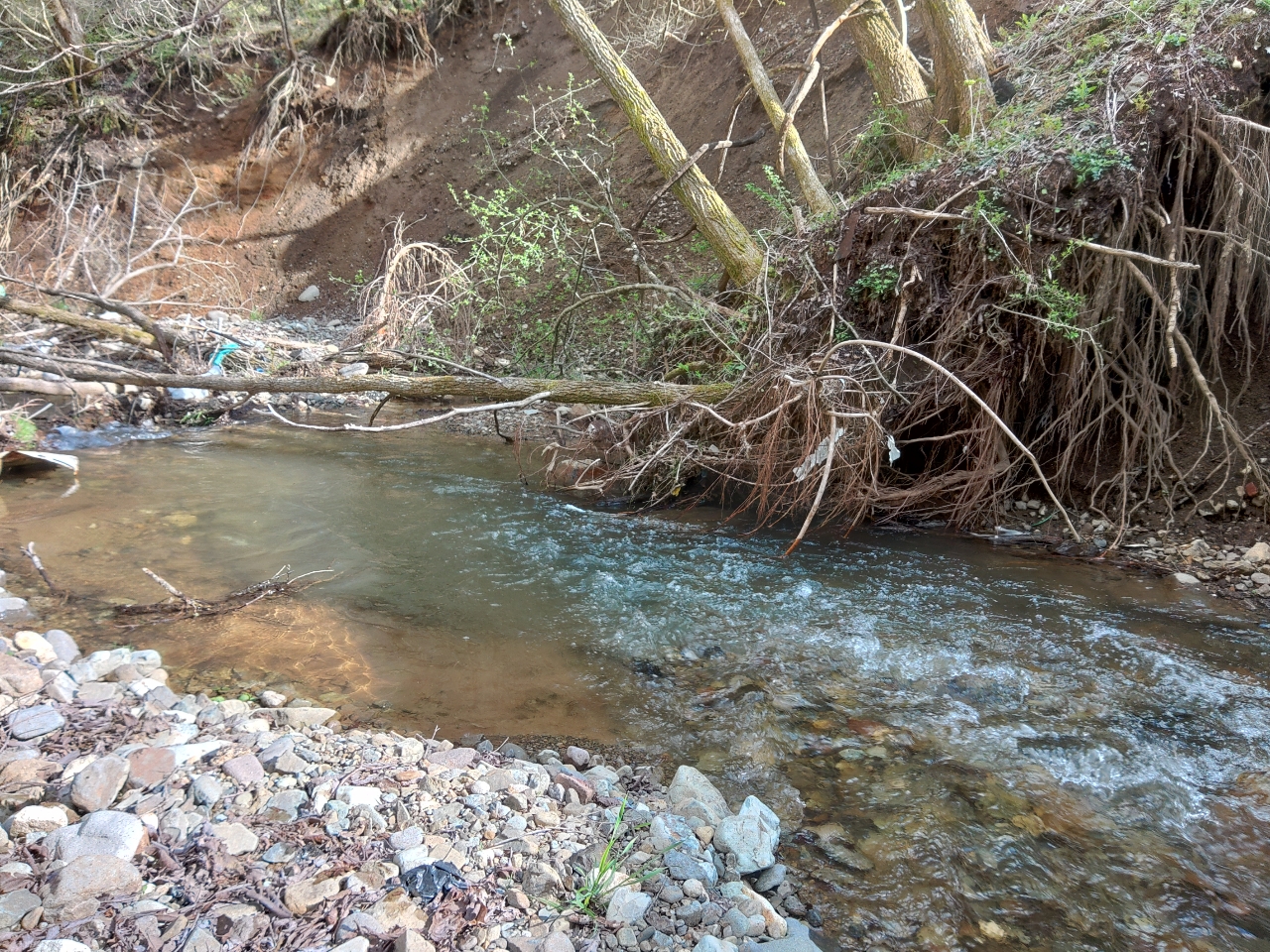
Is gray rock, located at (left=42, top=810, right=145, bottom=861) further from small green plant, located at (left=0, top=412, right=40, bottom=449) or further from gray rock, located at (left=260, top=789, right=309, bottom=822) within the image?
small green plant, located at (left=0, top=412, right=40, bottom=449)

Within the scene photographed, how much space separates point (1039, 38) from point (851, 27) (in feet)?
5.15

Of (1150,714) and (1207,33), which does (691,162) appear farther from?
(1150,714)

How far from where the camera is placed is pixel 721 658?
3506 mm

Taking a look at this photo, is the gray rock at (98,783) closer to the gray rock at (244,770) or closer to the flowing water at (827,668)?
the gray rock at (244,770)

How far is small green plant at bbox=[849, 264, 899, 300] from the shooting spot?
15.6 feet

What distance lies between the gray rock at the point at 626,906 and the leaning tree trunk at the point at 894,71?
5972 mm

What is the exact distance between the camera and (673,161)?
252 inches

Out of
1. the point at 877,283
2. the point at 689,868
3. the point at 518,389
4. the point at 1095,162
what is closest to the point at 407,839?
the point at 689,868

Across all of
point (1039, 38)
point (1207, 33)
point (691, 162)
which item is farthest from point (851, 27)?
point (1207, 33)

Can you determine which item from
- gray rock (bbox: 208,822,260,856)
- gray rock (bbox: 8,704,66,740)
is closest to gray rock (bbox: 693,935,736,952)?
gray rock (bbox: 208,822,260,856)

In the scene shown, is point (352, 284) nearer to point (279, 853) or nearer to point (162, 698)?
point (162, 698)

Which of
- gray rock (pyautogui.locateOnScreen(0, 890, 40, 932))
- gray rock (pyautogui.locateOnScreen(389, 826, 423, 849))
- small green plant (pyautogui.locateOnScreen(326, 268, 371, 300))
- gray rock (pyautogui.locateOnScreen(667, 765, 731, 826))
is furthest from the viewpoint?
small green plant (pyautogui.locateOnScreen(326, 268, 371, 300))

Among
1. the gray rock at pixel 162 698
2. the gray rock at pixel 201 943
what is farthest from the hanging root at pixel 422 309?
the gray rock at pixel 201 943

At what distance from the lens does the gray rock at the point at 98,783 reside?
213 cm
